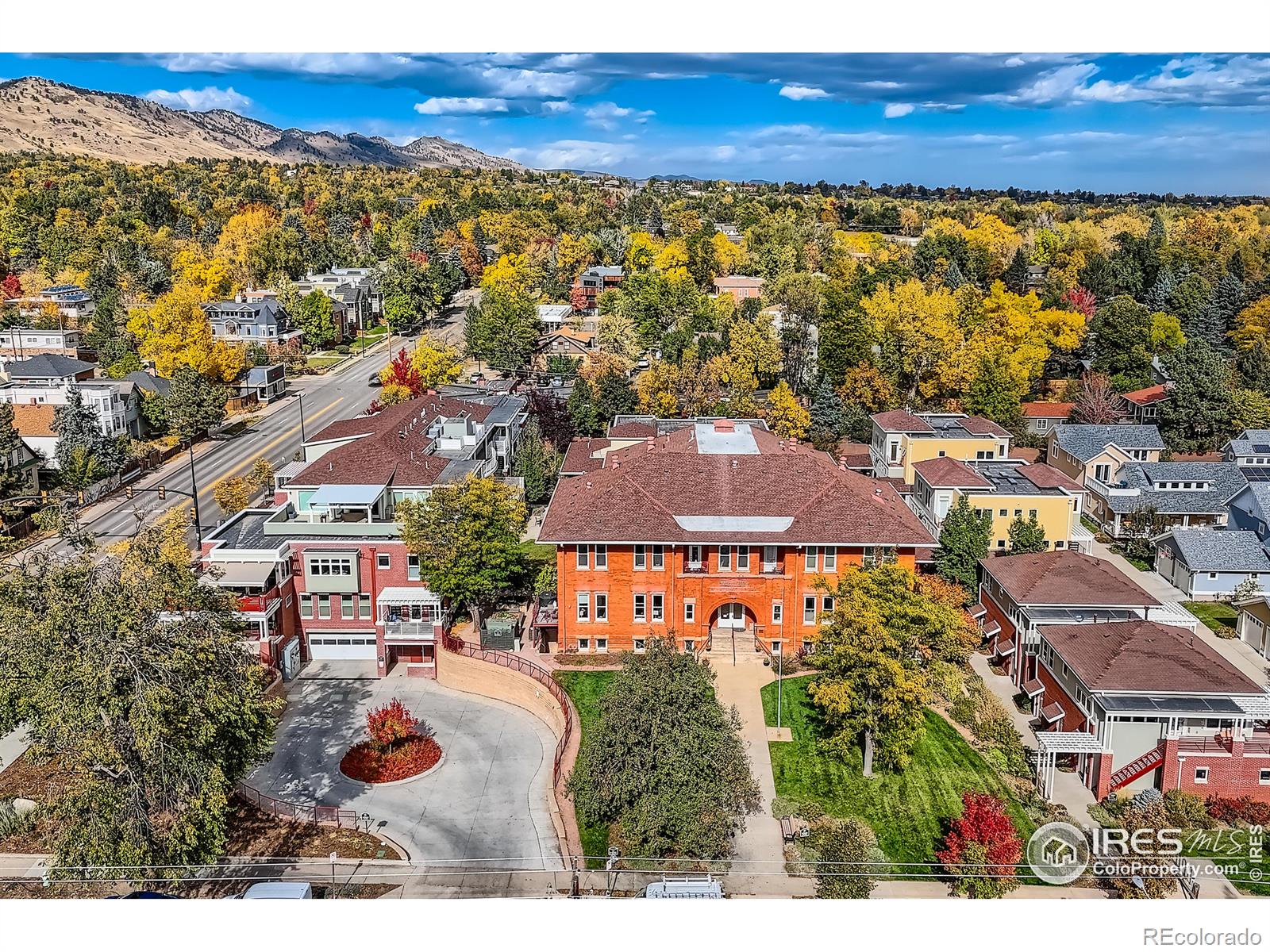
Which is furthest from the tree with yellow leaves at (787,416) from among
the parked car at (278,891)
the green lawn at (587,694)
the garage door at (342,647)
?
the parked car at (278,891)

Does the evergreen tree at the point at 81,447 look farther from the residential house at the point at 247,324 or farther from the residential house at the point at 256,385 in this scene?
the residential house at the point at 247,324

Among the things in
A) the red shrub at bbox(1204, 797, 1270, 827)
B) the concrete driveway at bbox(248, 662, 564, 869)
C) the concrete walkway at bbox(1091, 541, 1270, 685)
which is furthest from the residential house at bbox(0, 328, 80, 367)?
the red shrub at bbox(1204, 797, 1270, 827)

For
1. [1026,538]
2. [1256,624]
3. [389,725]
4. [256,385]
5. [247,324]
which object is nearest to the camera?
[389,725]

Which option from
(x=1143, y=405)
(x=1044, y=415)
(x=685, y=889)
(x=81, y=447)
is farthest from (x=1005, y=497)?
(x=81, y=447)

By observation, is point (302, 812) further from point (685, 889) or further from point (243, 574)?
point (685, 889)

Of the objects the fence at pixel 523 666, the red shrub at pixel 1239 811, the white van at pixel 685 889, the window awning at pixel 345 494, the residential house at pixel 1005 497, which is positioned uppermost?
the window awning at pixel 345 494

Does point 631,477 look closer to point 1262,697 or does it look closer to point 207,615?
point 207,615
